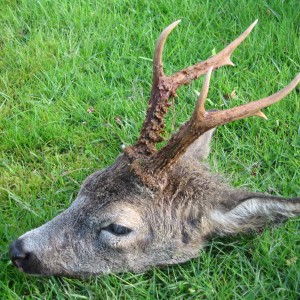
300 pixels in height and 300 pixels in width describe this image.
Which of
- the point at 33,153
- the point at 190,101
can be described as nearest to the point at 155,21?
the point at 190,101

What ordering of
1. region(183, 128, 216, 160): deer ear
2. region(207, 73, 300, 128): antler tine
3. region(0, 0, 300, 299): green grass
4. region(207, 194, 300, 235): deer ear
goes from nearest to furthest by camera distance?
1. region(207, 73, 300, 128): antler tine
2. region(207, 194, 300, 235): deer ear
3. region(0, 0, 300, 299): green grass
4. region(183, 128, 216, 160): deer ear

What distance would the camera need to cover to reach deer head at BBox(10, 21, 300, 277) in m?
4.06

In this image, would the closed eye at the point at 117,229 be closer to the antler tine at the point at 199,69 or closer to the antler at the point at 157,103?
the antler at the point at 157,103

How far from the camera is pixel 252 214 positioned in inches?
162

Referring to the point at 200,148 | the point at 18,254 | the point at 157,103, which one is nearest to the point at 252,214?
the point at 200,148

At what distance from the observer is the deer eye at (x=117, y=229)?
4090 millimetres

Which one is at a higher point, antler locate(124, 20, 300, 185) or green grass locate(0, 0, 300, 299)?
antler locate(124, 20, 300, 185)

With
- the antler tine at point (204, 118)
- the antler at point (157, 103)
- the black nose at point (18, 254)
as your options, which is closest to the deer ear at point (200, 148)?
the antler at point (157, 103)

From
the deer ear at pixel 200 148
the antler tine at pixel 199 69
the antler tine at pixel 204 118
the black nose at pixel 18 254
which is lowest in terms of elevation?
the deer ear at pixel 200 148

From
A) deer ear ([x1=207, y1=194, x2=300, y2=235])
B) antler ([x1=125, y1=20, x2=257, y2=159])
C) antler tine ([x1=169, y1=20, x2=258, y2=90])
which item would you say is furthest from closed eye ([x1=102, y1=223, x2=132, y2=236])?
antler tine ([x1=169, y1=20, x2=258, y2=90])

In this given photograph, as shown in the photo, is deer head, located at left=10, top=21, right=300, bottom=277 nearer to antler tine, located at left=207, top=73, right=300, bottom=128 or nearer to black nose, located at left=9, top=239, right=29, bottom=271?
black nose, located at left=9, top=239, right=29, bottom=271

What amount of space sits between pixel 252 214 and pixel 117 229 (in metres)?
1.02

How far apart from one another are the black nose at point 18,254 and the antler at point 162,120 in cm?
108

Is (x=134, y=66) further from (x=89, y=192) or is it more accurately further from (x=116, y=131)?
(x=89, y=192)
